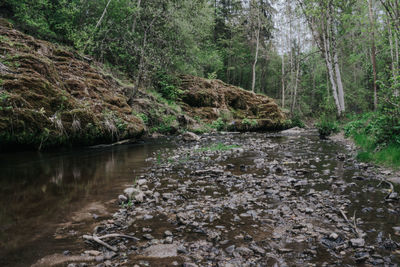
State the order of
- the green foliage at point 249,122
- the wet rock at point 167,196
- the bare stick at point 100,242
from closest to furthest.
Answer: the bare stick at point 100,242 → the wet rock at point 167,196 → the green foliage at point 249,122

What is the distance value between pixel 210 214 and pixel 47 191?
3222mm

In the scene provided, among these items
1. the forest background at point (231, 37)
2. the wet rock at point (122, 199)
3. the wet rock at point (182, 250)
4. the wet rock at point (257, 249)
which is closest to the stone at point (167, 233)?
the wet rock at point (182, 250)

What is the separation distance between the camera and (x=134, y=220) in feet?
11.0

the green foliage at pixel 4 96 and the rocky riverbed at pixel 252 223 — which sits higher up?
the green foliage at pixel 4 96

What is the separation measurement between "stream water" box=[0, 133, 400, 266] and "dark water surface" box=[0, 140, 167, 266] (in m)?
0.01

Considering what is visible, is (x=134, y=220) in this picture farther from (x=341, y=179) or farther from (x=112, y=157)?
(x=112, y=157)

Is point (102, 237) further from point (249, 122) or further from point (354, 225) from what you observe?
point (249, 122)

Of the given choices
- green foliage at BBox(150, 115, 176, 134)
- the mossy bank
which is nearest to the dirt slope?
the mossy bank

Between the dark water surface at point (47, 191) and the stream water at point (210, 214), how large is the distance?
15 mm

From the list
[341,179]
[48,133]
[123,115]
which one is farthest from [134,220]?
[123,115]

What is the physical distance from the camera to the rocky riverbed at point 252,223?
245 centimetres

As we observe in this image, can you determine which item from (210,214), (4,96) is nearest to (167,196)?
(210,214)

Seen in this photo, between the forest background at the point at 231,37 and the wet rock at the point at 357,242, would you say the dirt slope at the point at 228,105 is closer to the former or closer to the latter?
the forest background at the point at 231,37

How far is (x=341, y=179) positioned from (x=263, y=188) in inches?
76.6
